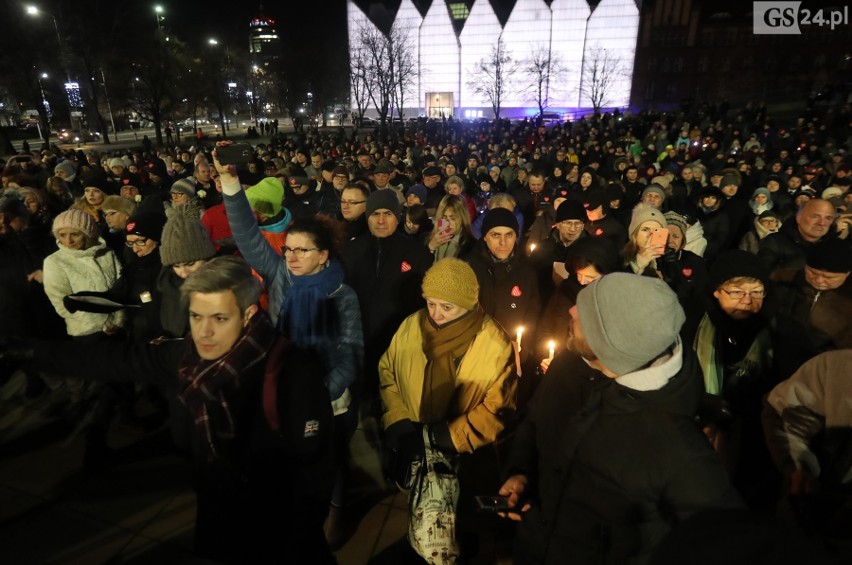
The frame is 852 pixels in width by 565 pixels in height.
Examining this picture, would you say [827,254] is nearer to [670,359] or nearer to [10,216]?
[670,359]

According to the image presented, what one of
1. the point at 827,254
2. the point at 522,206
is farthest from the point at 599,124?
the point at 827,254

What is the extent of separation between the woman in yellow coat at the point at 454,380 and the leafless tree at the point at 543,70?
5850 centimetres

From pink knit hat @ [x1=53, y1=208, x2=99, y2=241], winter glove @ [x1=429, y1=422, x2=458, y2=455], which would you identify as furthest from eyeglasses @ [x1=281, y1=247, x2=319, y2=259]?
pink knit hat @ [x1=53, y1=208, x2=99, y2=241]

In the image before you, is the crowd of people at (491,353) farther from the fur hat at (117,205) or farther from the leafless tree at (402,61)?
the leafless tree at (402,61)

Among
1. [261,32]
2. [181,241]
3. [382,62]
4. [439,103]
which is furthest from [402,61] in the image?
[261,32]

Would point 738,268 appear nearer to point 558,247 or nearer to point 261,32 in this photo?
point 558,247

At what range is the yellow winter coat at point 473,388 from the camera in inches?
99.4

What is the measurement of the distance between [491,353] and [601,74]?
6134 cm

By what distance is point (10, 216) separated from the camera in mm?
4734

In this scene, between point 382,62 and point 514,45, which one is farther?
point 514,45

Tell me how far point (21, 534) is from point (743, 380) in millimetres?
4407

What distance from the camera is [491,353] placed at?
259 centimetres

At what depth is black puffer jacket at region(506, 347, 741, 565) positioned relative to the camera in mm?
1448

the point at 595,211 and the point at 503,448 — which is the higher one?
Answer: the point at 595,211
